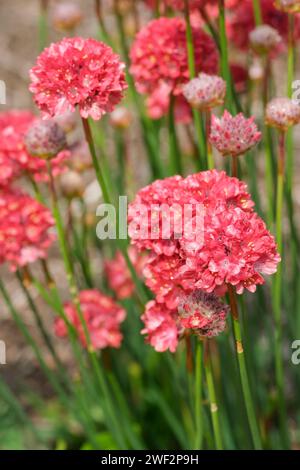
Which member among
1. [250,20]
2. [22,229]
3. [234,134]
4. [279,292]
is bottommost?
[279,292]

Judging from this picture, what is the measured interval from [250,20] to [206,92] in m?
0.50

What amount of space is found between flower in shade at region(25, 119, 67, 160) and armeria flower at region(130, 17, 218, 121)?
23 centimetres

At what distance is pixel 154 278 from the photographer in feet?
3.47

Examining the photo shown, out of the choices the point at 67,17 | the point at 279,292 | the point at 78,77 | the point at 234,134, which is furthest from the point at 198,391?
the point at 67,17

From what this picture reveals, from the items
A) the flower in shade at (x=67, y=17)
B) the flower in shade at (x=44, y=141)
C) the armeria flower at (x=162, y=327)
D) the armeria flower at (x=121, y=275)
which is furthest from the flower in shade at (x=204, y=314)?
the flower in shade at (x=67, y=17)

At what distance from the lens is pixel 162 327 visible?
3.60ft

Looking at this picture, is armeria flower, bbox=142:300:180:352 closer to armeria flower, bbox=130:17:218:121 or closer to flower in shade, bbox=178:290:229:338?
flower in shade, bbox=178:290:229:338

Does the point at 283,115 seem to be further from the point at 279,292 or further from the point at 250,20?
the point at 250,20

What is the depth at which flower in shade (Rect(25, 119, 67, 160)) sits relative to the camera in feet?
3.92

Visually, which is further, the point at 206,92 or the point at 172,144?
the point at 172,144

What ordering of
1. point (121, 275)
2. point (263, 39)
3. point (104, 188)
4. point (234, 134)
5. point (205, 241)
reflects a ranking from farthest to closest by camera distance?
point (121, 275), point (263, 39), point (104, 188), point (234, 134), point (205, 241)

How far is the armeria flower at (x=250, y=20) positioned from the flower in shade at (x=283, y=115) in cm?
48

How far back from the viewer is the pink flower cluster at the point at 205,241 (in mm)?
909

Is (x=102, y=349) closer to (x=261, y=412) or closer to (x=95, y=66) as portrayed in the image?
(x=261, y=412)
